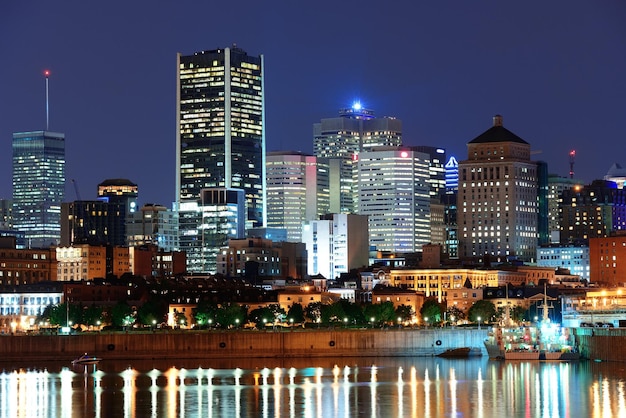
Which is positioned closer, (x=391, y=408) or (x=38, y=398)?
(x=391, y=408)

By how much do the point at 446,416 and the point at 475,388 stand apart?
963 inches

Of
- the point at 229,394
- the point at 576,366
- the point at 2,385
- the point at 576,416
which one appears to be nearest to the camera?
the point at 576,416

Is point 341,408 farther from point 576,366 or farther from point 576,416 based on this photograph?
point 576,366

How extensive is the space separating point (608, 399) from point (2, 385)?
2443 inches

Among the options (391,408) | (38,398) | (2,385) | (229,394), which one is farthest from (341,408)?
(2,385)

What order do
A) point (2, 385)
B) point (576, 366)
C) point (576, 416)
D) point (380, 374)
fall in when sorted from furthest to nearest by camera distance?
point (576, 366), point (380, 374), point (2, 385), point (576, 416)

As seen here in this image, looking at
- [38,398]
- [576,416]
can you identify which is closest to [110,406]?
[38,398]

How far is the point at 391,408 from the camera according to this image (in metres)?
144

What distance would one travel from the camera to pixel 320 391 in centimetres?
15938

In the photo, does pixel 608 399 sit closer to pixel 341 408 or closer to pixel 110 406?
pixel 341 408

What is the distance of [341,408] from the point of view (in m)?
144

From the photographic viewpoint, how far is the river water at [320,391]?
466ft

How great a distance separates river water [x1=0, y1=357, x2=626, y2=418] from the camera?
142125 mm

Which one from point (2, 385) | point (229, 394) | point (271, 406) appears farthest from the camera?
point (2, 385)
